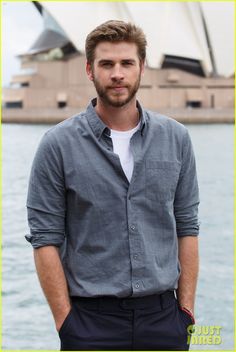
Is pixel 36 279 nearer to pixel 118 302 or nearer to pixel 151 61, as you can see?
pixel 118 302

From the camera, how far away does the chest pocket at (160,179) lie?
1469 millimetres

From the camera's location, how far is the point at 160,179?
1.48 m

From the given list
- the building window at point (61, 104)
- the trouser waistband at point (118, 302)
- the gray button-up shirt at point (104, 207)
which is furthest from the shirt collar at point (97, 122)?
the building window at point (61, 104)

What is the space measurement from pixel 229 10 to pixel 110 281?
27.5 m

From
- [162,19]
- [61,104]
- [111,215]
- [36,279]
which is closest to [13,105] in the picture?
[61,104]

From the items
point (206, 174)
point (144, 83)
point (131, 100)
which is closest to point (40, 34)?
point (144, 83)

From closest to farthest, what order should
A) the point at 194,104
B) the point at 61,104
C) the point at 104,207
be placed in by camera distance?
1. the point at 104,207
2. the point at 61,104
3. the point at 194,104

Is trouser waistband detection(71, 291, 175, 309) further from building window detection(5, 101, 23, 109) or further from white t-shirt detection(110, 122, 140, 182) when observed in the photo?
building window detection(5, 101, 23, 109)

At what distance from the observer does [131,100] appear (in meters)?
1.51

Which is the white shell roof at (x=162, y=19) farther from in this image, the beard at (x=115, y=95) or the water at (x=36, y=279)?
the beard at (x=115, y=95)

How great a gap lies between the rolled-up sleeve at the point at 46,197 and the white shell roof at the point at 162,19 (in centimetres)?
2588

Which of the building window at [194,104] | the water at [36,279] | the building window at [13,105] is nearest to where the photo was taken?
the water at [36,279]

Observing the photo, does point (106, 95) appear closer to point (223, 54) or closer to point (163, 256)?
point (163, 256)

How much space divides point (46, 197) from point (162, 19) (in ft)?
86.5
